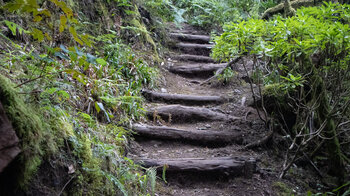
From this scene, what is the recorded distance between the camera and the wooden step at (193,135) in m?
4.04

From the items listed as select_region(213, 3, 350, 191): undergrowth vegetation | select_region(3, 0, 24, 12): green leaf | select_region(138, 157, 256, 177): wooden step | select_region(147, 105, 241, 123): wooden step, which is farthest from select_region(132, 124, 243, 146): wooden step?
select_region(3, 0, 24, 12): green leaf

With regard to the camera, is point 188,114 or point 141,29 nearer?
point 188,114

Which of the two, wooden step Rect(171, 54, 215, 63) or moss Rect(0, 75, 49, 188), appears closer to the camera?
moss Rect(0, 75, 49, 188)

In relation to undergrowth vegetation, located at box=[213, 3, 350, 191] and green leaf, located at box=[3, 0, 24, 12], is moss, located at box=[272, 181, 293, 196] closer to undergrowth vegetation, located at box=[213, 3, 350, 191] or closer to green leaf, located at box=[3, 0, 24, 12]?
undergrowth vegetation, located at box=[213, 3, 350, 191]

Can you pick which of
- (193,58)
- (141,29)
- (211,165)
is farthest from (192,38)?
(211,165)

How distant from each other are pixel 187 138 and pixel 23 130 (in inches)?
117

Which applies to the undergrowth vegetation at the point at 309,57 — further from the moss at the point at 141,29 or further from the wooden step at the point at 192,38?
the wooden step at the point at 192,38

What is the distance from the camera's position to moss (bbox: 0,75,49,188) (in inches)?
56.2

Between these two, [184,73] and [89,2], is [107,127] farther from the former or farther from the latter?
[184,73]

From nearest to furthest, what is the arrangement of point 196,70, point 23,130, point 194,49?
1. point 23,130
2. point 196,70
3. point 194,49

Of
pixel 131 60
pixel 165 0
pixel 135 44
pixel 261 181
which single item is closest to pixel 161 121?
pixel 131 60

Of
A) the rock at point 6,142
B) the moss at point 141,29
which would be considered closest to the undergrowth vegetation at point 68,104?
the rock at point 6,142

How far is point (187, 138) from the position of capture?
165 inches

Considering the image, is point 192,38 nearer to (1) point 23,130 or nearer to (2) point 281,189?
(2) point 281,189
